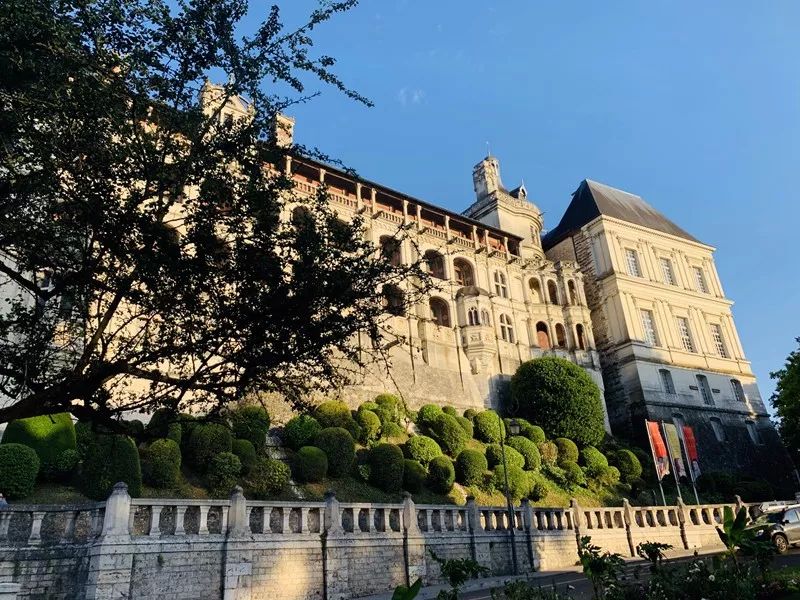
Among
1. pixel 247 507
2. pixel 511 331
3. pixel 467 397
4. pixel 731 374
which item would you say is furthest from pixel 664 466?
pixel 247 507

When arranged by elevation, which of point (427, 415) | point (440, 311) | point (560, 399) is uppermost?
point (440, 311)

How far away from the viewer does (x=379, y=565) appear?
46.3 feet

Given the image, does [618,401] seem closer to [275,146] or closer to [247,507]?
[247,507]

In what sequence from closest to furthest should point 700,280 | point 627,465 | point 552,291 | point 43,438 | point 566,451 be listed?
point 43,438 → point 566,451 → point 627,465 → point 552,291 → point 700,280

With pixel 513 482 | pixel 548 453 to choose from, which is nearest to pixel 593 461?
pixel 548 453

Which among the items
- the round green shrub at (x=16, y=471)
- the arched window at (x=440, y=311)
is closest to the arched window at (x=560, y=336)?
the arched window at (x=440, y=311)

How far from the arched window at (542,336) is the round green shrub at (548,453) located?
1230 centimetres

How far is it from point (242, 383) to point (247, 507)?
5.02 m

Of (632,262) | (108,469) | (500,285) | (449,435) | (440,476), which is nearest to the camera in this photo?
(108,469)

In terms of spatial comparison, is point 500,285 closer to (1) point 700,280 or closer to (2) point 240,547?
(1) point 700,280

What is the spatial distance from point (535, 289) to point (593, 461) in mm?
16809

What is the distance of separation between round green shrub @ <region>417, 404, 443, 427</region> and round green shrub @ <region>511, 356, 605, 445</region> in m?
7.53

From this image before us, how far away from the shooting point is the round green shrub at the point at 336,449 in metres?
22.4

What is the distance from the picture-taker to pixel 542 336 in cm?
4438
